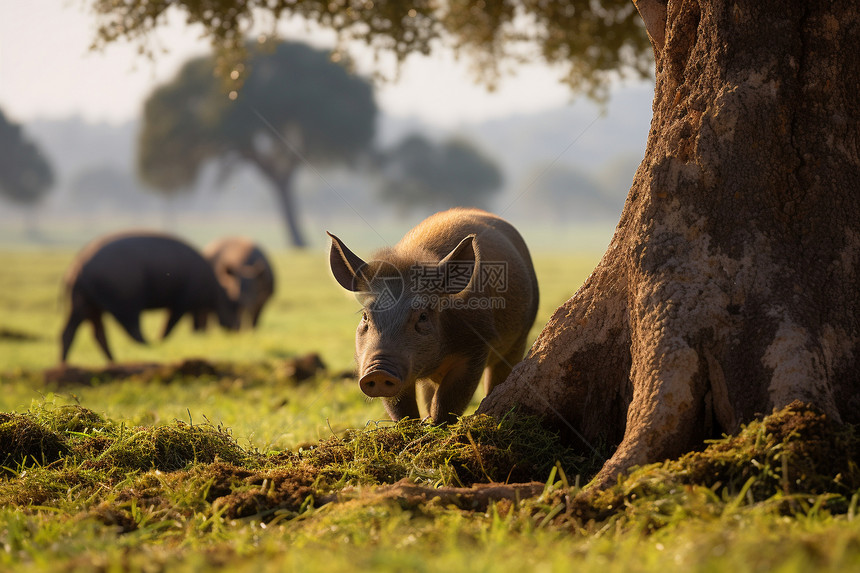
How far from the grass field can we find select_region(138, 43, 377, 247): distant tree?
59.2 meters

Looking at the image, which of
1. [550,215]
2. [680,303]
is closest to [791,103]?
[680,303]

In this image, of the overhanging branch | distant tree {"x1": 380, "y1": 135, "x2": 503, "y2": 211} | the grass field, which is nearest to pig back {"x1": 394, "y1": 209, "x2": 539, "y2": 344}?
the grass field

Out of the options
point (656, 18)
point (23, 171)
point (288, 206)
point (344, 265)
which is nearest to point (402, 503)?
point (344, 265)

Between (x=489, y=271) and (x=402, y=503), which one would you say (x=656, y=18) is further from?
(x=402, y=503)

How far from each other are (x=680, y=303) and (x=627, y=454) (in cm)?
84

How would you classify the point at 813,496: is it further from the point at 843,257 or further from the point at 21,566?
the point at 21,566

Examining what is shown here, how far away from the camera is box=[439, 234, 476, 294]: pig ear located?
5484 millimetres

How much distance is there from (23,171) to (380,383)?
3296 inches

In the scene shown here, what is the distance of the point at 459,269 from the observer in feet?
18.1

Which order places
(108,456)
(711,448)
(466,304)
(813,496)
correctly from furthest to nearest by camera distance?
1. (466,304)
2. (108,456)
3. (711,448)
4. (813,496)

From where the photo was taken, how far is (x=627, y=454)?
3756 millimetres

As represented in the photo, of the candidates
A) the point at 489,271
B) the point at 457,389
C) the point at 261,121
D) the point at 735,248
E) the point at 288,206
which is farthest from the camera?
the point at 288,206

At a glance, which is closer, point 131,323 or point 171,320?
point 131,323

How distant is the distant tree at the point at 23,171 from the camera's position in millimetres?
68312
